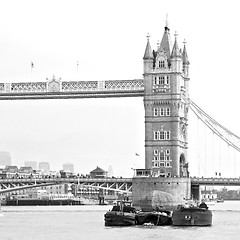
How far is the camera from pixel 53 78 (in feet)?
513

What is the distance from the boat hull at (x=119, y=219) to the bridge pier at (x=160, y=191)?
41.3 m

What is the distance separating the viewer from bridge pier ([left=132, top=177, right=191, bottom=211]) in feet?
474

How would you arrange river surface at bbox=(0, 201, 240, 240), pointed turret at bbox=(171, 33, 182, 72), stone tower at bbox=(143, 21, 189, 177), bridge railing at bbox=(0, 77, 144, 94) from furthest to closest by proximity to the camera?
bridge railing at bbox=(0, 77, 144, 94) < stone tower at bbox=(143, 21, 189, 177) < pointed turret at bbox=(171, 33, 182, 72) < river surface at bbox=(0, 201, 240, 240)

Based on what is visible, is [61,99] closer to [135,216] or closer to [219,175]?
[219,175]

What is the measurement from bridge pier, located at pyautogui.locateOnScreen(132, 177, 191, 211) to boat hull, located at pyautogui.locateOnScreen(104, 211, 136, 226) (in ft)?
136

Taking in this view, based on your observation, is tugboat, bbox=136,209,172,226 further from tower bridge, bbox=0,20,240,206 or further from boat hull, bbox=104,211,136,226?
tower bridge, bbox=0,20,240,206

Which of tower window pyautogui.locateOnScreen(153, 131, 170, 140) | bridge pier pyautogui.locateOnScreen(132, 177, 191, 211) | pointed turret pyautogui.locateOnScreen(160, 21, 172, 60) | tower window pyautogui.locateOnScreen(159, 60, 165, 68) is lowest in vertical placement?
bridge pier pyautogui.locateOnScreen(132, 177, 191, 211)

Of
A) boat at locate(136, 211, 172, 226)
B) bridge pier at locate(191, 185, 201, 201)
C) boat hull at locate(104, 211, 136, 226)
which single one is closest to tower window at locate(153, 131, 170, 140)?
bridge pier at locate(191, 185, 201, 201)

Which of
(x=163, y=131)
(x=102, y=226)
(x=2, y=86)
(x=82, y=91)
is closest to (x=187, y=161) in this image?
(x=163, y=131)

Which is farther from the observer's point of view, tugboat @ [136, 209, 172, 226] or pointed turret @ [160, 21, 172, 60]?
pointed turret @ [160, 21, 172, 60]

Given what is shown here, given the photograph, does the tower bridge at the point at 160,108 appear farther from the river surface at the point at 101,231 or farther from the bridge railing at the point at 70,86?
the river surface at the point at 101,231

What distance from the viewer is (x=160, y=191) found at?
14475cm

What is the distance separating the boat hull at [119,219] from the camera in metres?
102

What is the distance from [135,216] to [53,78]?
57104 mm
